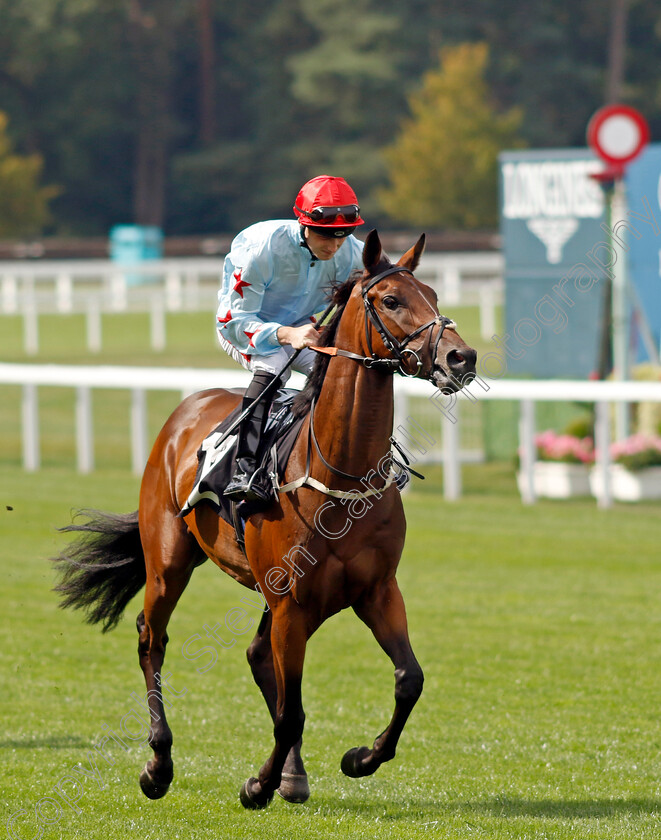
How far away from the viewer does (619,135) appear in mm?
11180

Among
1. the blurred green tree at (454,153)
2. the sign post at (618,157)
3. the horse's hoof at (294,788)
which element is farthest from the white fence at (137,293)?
the horse's hoof at (294,788)

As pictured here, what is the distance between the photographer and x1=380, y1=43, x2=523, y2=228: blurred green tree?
3256 cm

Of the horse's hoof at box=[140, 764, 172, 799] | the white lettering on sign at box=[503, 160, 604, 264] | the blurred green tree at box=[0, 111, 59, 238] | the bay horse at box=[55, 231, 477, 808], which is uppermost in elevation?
the blurred green tree at box=[0, 111, 59, 238]

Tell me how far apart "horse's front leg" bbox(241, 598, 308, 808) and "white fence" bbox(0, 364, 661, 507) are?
456cm

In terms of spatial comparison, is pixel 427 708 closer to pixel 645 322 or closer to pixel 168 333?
pixel 645 322

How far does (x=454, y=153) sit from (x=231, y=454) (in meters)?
29.2

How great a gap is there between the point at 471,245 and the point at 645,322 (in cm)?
2021

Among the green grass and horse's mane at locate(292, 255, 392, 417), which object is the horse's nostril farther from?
the green grass

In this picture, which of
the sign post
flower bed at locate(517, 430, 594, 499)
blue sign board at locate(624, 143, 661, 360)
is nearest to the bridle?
flower bed at locate(517, 430, 594, 499)

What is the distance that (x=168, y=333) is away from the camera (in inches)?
878

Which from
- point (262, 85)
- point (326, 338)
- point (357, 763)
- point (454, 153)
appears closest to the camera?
point (326, 338)

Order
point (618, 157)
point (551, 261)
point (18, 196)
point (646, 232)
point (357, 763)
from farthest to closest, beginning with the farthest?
point (18, 196), point (551, 261), point (646, 232), point (618, 157), point (357, 763)

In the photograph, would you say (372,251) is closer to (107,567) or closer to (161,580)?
(161,580)

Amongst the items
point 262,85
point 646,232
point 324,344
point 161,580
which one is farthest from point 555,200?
point 262,85
